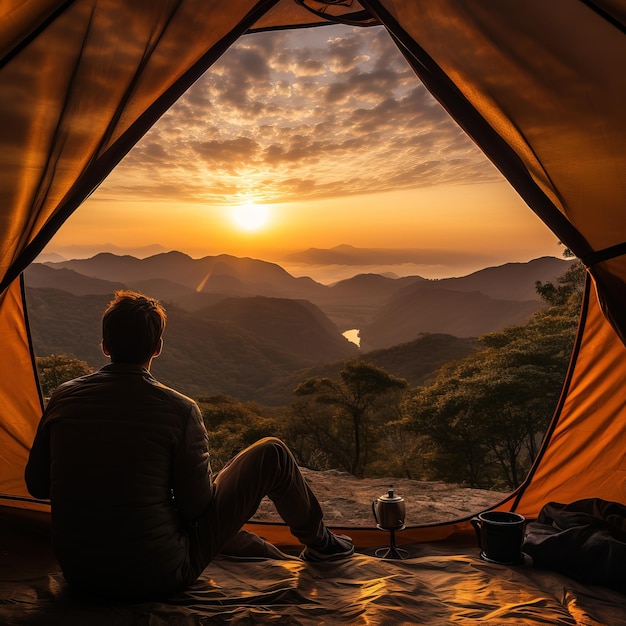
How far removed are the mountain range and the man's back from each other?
1.36 meters

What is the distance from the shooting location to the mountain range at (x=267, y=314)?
3656 cm

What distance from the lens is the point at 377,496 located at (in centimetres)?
488

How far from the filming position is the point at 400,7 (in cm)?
259

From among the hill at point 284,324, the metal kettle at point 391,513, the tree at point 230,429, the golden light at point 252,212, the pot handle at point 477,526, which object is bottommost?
the tree at point 230,429

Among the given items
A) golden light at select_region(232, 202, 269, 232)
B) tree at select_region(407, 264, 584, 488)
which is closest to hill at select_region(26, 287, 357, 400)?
A: golden light at select_region(232, 202, 269, 232)

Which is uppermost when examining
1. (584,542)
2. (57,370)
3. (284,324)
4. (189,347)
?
(284,324)

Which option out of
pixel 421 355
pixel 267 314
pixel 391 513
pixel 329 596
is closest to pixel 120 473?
pixel 329 596

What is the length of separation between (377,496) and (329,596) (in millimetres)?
2918

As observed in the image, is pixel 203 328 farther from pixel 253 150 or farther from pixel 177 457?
pixel 177 457

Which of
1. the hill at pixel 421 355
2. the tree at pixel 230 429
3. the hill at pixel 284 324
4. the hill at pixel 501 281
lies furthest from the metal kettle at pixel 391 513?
the hill at pixel 501 281

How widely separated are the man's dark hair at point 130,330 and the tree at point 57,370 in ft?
35.1

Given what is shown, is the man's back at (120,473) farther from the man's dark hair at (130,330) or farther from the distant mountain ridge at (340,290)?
the distant mountain ridge at (340,290)

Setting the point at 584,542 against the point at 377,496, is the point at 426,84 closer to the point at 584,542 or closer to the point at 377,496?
the point at 584,542

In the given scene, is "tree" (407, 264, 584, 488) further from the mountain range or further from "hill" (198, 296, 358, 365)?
"hill" (198, 296, 358, 365)
